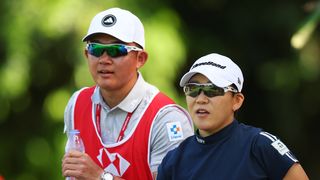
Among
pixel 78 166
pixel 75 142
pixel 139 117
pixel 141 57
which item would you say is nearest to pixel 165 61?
pixel 141 57

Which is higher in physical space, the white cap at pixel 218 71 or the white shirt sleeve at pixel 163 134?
the white cap at pixel 218 71

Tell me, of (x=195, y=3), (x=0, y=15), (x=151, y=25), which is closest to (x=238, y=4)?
(x=195, y=3)

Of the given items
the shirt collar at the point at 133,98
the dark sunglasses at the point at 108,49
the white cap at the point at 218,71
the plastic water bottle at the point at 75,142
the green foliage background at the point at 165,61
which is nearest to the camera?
the white cap at the point at 218,71

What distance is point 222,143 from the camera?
4.19 meters

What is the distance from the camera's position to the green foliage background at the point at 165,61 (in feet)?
26.7

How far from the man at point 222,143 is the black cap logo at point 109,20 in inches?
25.6

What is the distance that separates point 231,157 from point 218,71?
37cm

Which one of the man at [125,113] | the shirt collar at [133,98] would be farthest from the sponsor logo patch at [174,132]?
the shirt collar at [133,98]

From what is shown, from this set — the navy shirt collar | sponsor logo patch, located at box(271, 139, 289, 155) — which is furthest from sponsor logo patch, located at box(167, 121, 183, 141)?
sponsor logo patch, located at box(271, 139, 289, 155)

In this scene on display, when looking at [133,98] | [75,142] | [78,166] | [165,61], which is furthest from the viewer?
[165,61]

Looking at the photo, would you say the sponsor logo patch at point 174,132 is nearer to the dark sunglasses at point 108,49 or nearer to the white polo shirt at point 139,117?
the white polo shirt at point 139,117

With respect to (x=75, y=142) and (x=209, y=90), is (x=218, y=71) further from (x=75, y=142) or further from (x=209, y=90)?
(x=75, y=142)

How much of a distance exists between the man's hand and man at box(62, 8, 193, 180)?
73mm

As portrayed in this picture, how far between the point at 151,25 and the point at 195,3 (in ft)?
5.98
